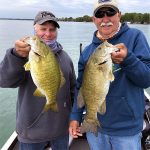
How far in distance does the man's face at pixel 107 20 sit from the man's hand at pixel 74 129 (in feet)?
3.73

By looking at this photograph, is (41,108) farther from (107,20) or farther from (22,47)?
(107,20)

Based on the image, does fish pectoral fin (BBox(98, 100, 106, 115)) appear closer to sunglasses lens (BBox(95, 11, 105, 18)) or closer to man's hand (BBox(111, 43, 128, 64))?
man's hand (BBox(111, 43, 128, 64))

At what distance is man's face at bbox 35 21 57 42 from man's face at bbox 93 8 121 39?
1.84 feet

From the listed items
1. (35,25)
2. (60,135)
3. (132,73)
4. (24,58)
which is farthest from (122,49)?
(60,135)

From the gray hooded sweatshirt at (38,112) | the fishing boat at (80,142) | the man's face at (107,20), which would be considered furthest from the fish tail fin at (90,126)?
the fishing boat at (80,142)

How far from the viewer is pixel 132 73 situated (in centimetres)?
307

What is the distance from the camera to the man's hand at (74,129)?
12.3ft

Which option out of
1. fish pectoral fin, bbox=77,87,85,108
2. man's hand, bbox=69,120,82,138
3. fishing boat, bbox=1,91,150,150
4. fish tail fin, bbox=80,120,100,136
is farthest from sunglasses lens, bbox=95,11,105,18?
fishing boat, bbox=1,91,150,150

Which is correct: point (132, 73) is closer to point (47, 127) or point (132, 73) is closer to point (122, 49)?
point (122, 49)

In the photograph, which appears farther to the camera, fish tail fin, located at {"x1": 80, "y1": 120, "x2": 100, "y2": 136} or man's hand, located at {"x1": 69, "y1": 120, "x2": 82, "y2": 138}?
man's hand, located at {"x1": 69, "y1": 120, "x2": 82, "y2": 138}

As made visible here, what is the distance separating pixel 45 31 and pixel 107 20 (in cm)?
A: 75

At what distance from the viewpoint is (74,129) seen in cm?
378

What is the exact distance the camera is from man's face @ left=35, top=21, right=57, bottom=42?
3.68 meters

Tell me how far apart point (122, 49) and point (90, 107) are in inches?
32.3
